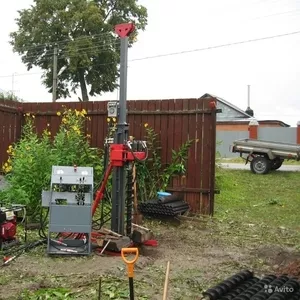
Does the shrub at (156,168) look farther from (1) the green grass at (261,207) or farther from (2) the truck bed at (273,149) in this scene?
(2) the truck bed at (273,149)

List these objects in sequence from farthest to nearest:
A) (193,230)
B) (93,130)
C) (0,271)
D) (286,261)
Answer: (93,130) → (193,230) → (286,261) → (0,271)

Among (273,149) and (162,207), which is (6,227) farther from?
(273,149)

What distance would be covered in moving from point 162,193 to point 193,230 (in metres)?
0.97

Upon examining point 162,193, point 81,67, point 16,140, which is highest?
point 81,67

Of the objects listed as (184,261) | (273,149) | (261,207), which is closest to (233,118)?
(273,149)

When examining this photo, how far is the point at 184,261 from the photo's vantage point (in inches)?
192

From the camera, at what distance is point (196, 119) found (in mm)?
7574

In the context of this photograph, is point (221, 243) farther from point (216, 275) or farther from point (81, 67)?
point (81, 67)

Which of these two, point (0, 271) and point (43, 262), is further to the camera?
point (43, 262)

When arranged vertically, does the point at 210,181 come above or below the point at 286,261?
above

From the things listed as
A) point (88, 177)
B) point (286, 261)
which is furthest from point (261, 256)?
point (88, 177)

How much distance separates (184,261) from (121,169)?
4.41 ft

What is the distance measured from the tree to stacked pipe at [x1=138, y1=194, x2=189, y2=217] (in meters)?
25.7

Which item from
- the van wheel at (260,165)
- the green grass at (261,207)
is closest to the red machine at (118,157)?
the green grass at (261,207)
